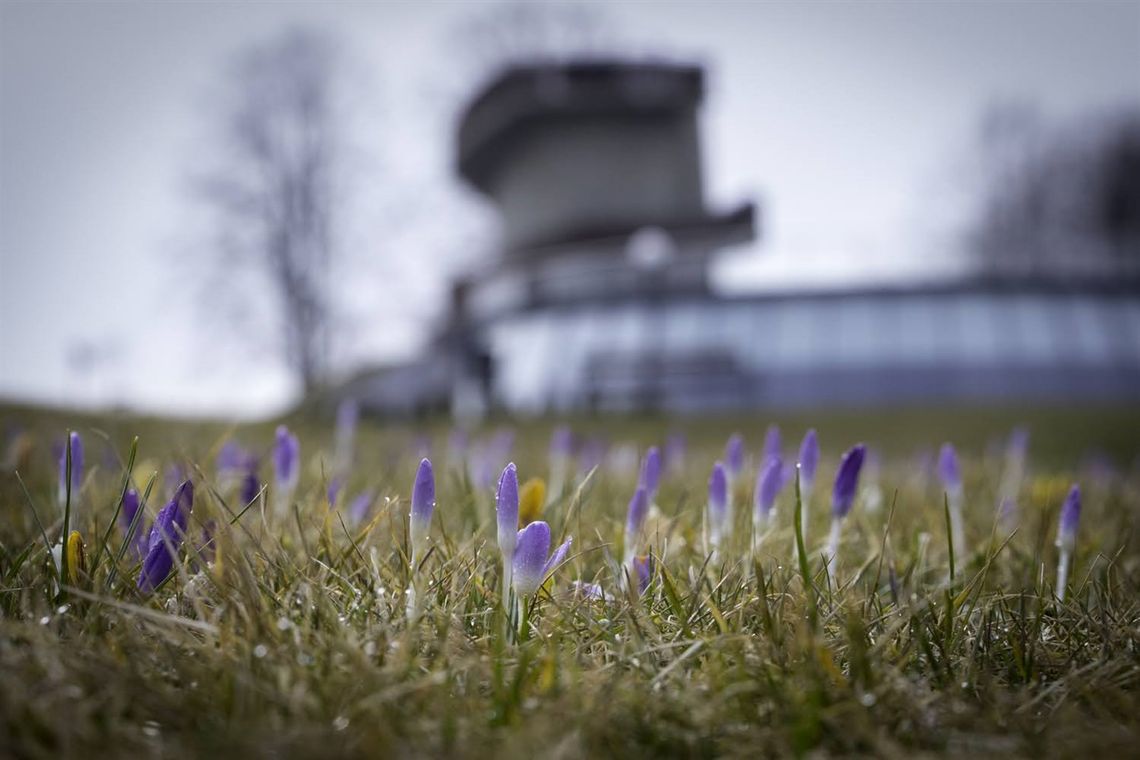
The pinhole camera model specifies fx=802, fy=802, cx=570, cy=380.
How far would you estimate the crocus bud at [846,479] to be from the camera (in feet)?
4.62

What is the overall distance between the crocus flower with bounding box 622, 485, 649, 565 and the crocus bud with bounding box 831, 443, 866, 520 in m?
0.34

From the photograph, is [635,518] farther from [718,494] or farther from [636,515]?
[718,494]

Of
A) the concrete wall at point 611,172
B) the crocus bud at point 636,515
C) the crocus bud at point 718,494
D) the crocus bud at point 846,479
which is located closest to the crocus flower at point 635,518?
the crocus bud at point 636,515

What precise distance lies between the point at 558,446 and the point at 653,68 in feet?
82.8

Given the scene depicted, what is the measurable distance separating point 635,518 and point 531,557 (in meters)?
0.43

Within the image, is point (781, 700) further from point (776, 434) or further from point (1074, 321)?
point (1074, 321)

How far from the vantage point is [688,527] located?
178 centimetres

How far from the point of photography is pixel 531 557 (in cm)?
105

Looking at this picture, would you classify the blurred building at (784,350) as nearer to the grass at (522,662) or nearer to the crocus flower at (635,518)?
the crocus flower at (635,518)

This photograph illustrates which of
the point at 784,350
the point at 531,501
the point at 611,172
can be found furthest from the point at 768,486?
the point at 611,172

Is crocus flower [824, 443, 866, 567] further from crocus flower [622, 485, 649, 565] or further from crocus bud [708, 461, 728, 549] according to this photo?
crocus flower [622, 485, 649, 565]

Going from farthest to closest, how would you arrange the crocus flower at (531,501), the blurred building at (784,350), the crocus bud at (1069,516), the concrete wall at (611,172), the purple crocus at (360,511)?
1. the concrete wall at (611,172)
2. the blurred building at (784,350)
3. the purple crocus at (360,511)
4. the crocus flower at (531,501)
5. the crocus bud at (1069,516)

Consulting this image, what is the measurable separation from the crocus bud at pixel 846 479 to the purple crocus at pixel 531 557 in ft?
2.03

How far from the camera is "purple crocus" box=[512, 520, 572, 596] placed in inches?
40.7
